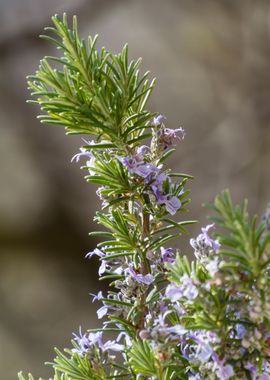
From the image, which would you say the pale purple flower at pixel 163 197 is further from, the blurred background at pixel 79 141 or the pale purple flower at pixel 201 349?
the blurred background at pixel 79 141

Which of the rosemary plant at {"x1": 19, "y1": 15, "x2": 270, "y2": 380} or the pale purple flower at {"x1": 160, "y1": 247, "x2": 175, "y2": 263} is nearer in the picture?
the rosemary plant at {"x1": 19, "y1": 15, "x2": 270, "y2": 380}

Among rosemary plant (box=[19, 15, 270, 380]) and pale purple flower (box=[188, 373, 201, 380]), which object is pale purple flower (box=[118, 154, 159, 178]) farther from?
pale purple flower (box=[188, 373, 201, 380])

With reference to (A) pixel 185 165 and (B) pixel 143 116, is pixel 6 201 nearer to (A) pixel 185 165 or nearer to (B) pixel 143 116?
(A) pixel 185 165

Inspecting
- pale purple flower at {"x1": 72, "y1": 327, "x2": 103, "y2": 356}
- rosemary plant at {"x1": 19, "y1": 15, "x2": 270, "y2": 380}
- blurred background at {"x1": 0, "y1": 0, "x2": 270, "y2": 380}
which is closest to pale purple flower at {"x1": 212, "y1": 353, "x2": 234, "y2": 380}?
rosemary plant at {"x1": 19, "y1": 15, "x2": 270, "y2": 380}

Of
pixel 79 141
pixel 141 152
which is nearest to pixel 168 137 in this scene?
pixel 141 152

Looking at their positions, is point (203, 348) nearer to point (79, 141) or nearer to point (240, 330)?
point (240, 330)

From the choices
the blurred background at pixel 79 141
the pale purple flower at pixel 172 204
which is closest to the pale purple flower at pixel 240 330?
the pale purple flower at pixel 172 204
